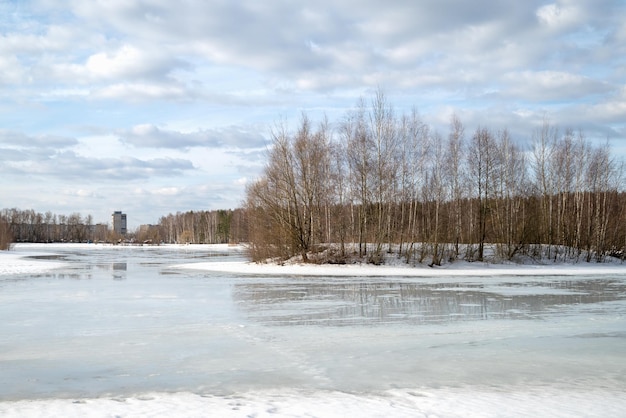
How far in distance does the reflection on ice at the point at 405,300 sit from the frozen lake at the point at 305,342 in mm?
65

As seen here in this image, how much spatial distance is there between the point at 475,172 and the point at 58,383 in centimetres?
3692

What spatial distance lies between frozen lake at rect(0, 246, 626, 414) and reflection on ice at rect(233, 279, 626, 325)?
0.06 metres

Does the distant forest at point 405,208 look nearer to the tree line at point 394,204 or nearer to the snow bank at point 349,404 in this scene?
the tree line at point 394,204

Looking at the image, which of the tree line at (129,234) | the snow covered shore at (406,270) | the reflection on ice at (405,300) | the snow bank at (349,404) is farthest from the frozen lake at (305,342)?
the tree line at (129,234)

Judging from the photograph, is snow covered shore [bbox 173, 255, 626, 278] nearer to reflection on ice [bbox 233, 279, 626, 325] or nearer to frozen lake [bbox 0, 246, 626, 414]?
reflection on ice [bbox 233, 279, 626, 325]

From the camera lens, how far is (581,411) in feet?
20.2

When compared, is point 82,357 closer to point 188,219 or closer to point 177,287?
point 177,287

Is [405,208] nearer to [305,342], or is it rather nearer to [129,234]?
[305,342]

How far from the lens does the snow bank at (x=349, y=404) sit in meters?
6.04

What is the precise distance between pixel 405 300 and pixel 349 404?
435 inches

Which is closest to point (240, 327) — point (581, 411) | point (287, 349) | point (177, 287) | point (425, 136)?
point (287, 349)

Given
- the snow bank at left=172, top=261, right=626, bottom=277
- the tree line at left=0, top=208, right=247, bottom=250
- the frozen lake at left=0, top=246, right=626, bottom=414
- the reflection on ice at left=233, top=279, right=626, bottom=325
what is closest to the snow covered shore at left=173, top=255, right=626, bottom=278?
the snow bank at left=172, top=261, right=626, bottom=277

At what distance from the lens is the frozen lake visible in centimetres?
756

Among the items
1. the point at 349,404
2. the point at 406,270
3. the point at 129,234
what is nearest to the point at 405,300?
the point at 349,404
